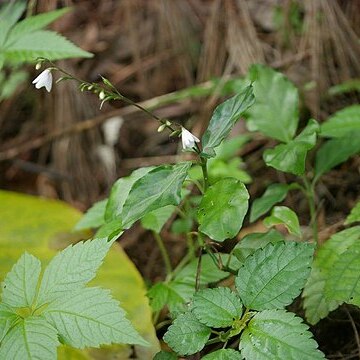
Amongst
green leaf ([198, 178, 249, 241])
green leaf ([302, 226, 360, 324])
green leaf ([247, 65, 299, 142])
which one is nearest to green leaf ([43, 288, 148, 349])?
green leaf ([198, 178, 249, 241])

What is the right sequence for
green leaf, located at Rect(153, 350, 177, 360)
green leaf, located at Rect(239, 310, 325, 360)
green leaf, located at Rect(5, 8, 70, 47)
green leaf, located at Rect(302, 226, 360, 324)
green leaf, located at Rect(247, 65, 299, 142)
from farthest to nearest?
green leaf, located at Rect(5, 8, 70, 47), green leaf, located at Rect(247, 65, 299, 142), green leaf, located at Rect(302, 226, 360, 324), green leaf, located at Rect(153, 350, 177, 360), green leaf, located at Rect(239, 310, 325, 360)

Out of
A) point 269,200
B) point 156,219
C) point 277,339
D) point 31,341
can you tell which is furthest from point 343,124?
point 31,341

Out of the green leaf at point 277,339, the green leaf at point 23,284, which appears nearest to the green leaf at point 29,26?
the green leaf at point 23,284

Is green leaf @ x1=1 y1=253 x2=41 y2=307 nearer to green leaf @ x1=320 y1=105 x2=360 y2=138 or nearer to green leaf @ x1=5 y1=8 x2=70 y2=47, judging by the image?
green leaf @ x1=5 y1=8 x2=70 y2=47

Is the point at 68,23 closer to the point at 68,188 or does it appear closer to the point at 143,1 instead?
the point at 143,1

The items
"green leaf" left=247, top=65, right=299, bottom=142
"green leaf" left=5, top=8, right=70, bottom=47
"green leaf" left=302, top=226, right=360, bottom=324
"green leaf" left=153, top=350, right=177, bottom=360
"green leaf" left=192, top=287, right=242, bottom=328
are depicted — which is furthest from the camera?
"green leaf" left=5, top=8, right=70, bottom=47

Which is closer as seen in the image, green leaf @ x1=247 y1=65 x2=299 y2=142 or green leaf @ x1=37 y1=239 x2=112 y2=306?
green leaf @ x1=37 y1=239 x2=112 y2=306

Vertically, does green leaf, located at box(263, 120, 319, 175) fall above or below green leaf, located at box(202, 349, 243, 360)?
above

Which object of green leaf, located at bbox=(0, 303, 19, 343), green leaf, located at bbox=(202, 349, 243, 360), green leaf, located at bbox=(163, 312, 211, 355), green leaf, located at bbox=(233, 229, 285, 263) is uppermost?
green leaf, located at bbox=(0, 303, 19, 343)
